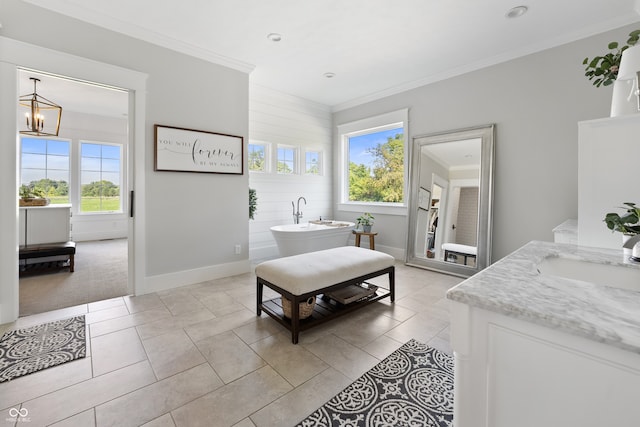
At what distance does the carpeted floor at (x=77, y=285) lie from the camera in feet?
9.76

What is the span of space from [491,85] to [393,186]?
2096 millimetres

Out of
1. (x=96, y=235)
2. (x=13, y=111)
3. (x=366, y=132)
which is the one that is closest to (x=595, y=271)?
A: (x=13, y=111)

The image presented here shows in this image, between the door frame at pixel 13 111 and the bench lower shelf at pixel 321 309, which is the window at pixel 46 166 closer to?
the door frame at pixel 13 111

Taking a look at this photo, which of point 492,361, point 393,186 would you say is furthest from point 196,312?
point 393,186

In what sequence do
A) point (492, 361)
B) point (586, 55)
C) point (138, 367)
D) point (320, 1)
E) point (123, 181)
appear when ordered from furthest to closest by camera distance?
point (123, 181), point (586, 55), point (320, 1), point (138, 367), point (492, 361)

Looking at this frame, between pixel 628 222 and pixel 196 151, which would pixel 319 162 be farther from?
pixel 628 222

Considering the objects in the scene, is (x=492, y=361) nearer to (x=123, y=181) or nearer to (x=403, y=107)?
(x=403, y=107)

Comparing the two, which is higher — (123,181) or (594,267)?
(123,181)

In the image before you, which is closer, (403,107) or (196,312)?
(196,312)

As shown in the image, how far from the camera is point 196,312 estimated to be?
2.78m

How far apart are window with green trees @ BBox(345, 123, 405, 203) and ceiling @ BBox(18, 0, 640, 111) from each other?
127cm

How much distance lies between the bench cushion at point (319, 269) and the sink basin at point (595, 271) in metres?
1.54

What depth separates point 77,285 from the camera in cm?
354

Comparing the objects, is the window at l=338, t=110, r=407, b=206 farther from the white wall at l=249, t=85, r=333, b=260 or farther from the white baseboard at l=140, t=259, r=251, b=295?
the white baseboard at l=140, t=259, r=251, b=295
